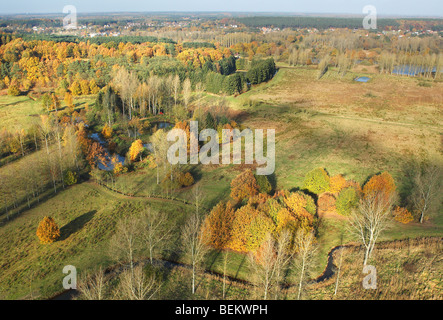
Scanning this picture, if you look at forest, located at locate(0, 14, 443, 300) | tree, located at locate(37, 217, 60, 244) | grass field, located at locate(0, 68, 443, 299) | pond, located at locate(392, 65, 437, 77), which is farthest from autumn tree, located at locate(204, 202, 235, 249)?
pond, located at locate(392, 65, 437, 77)

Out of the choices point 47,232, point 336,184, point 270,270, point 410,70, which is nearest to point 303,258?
point 270,270

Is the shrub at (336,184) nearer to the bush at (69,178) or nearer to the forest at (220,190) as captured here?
the forest at (220,190)

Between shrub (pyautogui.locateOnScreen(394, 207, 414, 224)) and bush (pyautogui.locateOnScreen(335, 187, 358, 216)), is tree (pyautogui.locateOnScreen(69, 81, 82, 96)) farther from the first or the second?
shrub (pyautogui.locateOnScreen(394, 207, 414, 224))

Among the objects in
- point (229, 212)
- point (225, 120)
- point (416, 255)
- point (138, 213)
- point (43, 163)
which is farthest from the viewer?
point (225, 120)

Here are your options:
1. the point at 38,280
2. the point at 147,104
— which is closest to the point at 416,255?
the point at 38,280

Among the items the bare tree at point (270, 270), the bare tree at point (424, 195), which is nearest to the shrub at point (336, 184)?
the bare tree at point (424, 195)

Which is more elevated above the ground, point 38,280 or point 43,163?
point 43,163

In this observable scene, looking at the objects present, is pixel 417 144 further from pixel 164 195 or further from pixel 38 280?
pixel 38 280
